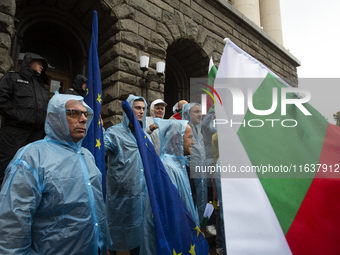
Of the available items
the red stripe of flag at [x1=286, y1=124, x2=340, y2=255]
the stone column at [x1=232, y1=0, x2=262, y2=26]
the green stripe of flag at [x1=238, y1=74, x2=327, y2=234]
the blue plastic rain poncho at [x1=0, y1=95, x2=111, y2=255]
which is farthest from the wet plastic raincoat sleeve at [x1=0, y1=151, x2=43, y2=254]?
the stone column at [x1=232, y1=0, x2=262, y2=26]

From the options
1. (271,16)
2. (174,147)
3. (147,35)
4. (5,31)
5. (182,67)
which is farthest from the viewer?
(271,16)

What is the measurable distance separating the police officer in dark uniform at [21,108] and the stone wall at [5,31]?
883 millimetres

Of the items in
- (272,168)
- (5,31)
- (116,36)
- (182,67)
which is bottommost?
(272,168)

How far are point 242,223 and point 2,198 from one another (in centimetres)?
124

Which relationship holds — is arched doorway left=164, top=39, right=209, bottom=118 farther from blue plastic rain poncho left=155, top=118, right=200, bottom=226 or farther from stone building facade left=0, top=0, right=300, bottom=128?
blue plastic rain poncho left=155, top=118, right=200, bottom=226

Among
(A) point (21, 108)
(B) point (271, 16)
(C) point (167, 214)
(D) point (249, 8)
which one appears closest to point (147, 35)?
(A) point (21, 108)

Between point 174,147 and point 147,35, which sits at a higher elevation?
point 147,35

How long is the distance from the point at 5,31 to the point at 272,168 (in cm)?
444

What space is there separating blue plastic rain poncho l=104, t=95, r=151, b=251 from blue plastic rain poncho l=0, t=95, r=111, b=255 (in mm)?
818

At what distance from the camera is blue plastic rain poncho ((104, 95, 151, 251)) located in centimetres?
240

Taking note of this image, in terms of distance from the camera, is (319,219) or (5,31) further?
(5,31)

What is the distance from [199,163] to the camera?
331 centimetres

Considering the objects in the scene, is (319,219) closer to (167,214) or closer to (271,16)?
(167,214)

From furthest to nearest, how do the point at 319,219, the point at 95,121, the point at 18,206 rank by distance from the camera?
1. the point at 95,121
2. the point at 18,206
3. the point at 319,219
